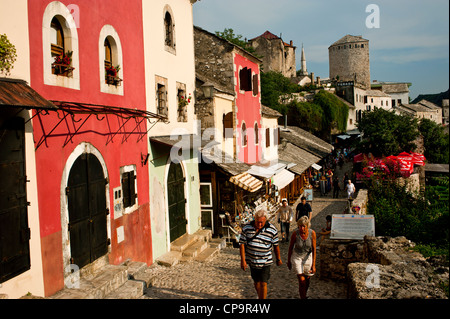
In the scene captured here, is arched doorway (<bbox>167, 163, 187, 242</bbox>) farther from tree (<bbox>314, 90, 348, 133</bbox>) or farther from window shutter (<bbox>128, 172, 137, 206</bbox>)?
tree (<bbox>314, 90, 348, 133</bbox>)

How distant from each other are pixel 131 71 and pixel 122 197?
303 cm

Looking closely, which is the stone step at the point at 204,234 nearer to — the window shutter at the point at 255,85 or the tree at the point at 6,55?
the tree at the point at 6,55

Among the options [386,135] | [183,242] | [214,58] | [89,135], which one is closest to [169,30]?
[214,58]

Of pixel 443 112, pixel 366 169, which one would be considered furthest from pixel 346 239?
pixel 443 112

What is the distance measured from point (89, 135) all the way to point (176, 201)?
4652 millimetres

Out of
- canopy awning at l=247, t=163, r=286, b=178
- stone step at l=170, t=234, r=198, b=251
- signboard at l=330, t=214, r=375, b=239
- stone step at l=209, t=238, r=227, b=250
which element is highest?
canopy awning at l=247, t=163, r=286, b=178

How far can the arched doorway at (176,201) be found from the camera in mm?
11500

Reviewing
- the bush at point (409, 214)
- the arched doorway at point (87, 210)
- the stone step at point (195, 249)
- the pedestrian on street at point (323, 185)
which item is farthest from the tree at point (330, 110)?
the arched doorway at point (87, 210)

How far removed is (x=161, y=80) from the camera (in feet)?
36.7

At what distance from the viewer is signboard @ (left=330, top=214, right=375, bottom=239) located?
8867 millimetres

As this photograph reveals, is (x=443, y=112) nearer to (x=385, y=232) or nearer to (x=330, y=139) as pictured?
(x=330, y=139)

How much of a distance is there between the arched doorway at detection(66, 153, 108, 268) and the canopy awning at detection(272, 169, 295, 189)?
9795 mm

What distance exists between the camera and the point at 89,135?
25.4 feet

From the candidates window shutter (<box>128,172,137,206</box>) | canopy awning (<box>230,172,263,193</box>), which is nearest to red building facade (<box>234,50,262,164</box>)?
canopy awning (<box>230,172,263,193</box>)
